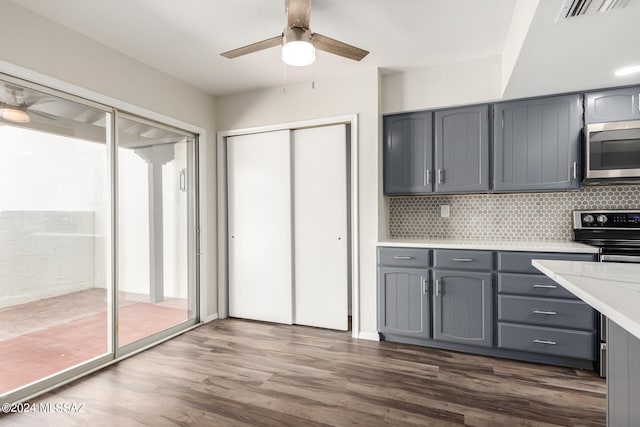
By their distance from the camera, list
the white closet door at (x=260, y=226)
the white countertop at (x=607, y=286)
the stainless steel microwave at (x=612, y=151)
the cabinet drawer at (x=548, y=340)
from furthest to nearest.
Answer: the white closet door at (x=260, y=226), the stainless steel microwave at (x=612, y=151), the cabinet drawer at (x=548, y=340), the white countertop at (x=607, y=286)

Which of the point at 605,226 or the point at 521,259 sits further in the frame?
the point at 605,226

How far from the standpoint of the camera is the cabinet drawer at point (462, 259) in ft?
8.99

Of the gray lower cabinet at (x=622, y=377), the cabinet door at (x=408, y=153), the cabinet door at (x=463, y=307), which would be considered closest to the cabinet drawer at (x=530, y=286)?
the cabinet door at (x=463, y=307)

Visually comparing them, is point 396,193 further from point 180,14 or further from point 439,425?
point 180,14

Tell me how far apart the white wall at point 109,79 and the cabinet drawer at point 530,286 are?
9.60 feet

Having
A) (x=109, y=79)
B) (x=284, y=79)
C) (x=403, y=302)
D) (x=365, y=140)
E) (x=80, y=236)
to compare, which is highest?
(x=284, y=79)

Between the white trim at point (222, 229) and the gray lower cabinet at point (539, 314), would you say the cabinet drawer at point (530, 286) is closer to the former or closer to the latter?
the gray lower cabinet at point (539, 314)

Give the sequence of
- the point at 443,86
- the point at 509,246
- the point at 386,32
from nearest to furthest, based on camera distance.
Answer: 1. the point at 386,32
2. the point at 509,246
3. the point at 443,86

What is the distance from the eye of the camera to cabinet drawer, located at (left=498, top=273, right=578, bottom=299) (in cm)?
254

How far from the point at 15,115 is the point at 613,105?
14.1 feet

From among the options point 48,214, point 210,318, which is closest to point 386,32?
point 48,214

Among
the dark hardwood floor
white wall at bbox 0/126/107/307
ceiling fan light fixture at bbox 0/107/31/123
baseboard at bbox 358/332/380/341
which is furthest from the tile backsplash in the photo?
ceiling fan light fixture at bbox 0/107/31/123

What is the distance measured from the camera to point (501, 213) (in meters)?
3.21

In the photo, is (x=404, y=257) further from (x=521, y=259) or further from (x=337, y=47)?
(x=337, y=47)
